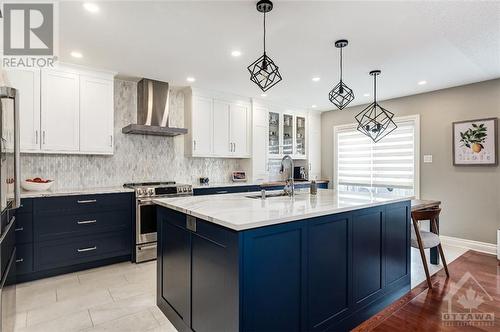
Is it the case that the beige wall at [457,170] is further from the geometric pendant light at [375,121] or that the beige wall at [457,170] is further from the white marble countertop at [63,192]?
the white marble countertop at [63,192]

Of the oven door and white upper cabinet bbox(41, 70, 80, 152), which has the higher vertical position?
white upper cabinet bbox(41, 70, 80, 152)

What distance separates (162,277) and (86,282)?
125cm

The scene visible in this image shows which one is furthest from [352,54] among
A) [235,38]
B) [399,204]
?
[399,204]

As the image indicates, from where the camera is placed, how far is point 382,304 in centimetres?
242

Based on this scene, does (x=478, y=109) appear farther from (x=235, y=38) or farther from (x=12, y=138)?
(x=12, y=138)

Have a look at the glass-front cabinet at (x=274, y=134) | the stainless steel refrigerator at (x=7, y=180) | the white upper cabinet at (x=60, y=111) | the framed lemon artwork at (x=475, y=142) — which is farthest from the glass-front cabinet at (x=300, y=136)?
the stainless steel refrigerator at (x=7, y=180)

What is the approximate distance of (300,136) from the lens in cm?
611

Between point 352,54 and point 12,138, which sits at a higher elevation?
point 352,54

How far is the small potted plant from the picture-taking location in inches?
160

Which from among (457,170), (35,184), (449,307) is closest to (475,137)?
(457,170)

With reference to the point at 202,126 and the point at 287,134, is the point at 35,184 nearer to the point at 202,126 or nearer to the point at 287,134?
the point at 202,126

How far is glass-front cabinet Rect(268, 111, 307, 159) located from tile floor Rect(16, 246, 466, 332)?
3.15 metres

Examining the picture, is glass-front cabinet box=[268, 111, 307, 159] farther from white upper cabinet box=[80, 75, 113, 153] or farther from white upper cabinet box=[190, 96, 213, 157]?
white upper cabinet box=[80, 75, 113, 153]

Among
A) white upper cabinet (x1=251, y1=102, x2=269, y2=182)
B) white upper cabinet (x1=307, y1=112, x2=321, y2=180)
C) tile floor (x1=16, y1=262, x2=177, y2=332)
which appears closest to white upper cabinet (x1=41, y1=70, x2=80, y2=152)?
tile floor (x1=16, y1=262, x2=177, y2=332)
